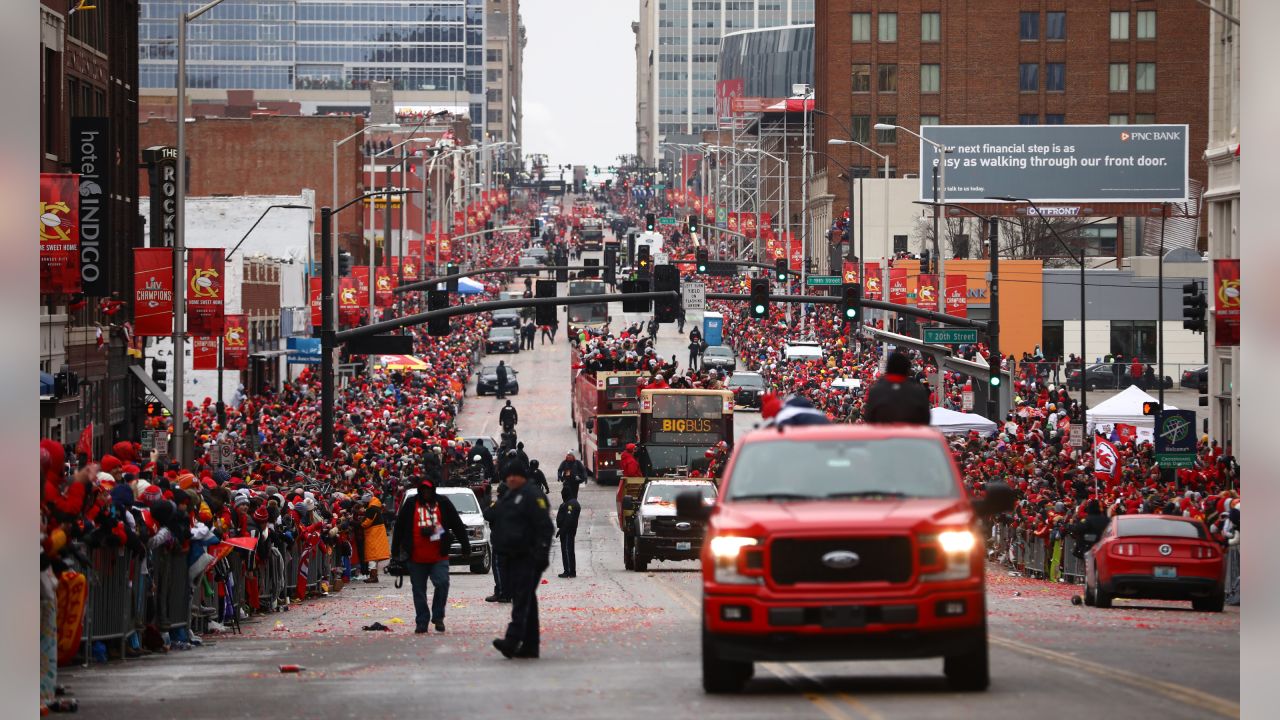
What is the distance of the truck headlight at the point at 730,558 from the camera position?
479 inches

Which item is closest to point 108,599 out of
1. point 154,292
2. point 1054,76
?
point 154,292

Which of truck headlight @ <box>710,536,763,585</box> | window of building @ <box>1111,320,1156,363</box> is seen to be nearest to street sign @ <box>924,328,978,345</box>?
truck headlight @ <box>710,536,763,585</box>

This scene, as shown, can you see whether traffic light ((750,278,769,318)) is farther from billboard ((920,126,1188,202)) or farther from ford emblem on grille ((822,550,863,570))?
billboard ((920,126,1188,202))

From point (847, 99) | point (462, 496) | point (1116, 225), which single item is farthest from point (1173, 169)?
point (462, 496)

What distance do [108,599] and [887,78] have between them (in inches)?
4038

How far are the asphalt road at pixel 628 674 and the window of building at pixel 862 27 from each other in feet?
309

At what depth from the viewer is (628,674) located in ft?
47.2

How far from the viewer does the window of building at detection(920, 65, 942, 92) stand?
115812mm

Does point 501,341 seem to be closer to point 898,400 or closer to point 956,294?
point 956,294

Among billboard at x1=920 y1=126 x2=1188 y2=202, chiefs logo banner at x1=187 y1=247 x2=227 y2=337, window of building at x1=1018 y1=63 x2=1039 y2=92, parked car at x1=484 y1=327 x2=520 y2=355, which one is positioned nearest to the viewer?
chiefs logo banner at x1=187 y1=247 x2=227 y2=337

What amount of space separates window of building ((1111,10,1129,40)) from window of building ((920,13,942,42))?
406 inches

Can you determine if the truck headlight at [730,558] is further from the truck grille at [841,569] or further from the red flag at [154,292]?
the red flag at [154,292]

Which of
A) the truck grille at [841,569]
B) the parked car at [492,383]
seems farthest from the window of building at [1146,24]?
the truck grille at [841,569]
